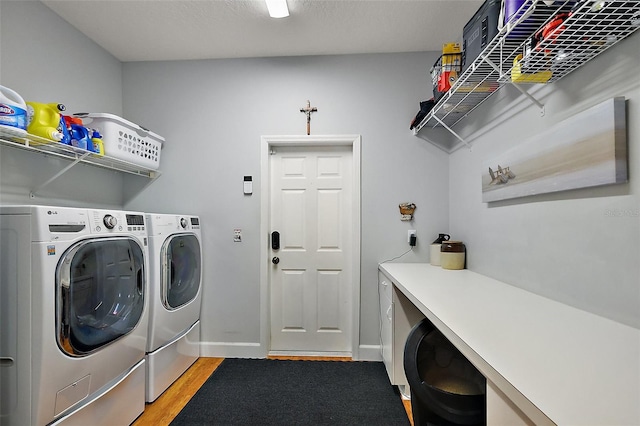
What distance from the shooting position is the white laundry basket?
2068mm

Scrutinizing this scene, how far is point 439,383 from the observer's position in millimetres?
1285

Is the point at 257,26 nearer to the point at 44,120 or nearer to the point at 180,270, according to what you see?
the point at 44,120

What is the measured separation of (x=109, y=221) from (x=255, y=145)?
140cm

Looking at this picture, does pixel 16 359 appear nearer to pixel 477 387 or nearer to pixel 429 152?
pixel 477 387

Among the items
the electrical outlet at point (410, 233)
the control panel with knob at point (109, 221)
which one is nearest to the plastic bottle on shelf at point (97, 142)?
the control panel with knob at point (109, 221)

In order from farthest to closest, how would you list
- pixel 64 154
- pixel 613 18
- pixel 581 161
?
pixel 64 154 < pixel 581 161 < pixel 613 18

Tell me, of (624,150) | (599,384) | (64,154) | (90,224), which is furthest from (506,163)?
(64,154)

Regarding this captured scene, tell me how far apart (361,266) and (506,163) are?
4.55 feet

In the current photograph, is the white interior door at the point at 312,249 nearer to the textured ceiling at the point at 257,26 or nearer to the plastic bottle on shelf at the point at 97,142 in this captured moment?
the textured ceiling at the point at 257,26

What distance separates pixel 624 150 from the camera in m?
1.02

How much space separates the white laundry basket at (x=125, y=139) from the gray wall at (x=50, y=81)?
1.05ft

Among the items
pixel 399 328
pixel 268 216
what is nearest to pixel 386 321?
pixel 399 328

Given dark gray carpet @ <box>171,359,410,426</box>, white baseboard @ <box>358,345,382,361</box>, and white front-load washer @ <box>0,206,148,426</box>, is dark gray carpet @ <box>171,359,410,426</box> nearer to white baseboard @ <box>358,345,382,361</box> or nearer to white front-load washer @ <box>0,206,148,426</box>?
white baseboard @ <box>358,345,382,361</box>

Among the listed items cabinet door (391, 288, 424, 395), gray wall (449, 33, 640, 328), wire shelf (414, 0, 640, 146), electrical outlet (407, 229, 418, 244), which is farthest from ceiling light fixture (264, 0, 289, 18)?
cabinet door (391, 288, 424, 395)
